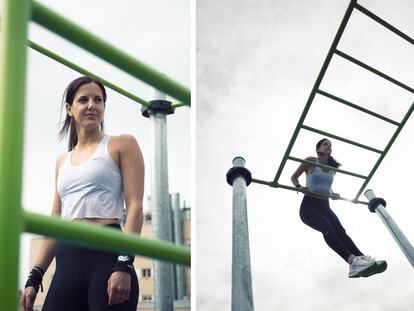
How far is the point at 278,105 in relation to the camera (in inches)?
96.0

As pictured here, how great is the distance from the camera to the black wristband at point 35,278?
0.77 meters

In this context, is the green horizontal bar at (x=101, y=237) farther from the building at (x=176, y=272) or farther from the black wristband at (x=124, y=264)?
the building at (x=176, y=272)

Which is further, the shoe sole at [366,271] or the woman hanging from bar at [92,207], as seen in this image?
the shoe sole at [366,271]

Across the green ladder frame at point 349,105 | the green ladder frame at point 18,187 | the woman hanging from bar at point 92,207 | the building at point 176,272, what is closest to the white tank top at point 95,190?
the woman hanging from bar at point 92,207

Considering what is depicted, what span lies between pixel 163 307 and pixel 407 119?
1.24 m

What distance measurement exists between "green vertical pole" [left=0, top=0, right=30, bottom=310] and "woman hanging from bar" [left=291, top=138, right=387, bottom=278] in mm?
1464

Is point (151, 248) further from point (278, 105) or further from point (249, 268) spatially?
point (278, 105)

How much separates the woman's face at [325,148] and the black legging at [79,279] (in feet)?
4.50

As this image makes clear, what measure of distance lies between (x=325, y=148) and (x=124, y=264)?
4.67 ft

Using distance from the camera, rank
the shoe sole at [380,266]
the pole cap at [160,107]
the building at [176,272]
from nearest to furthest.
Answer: the pole cap at [160,107], the shoe sole at [380,266], the building at [176,272]

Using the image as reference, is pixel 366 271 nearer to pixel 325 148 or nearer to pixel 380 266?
pixel 380 266

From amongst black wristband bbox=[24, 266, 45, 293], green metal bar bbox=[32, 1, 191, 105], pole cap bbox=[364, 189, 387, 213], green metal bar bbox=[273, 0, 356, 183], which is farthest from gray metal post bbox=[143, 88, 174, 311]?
pole cap bbox=[364, 189, 387, 213]

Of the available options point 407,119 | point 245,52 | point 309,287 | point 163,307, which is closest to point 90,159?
point 163,307

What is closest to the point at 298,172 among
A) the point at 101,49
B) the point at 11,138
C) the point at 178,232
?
the point at 101,49
